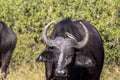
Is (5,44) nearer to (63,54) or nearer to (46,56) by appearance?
(46,56)

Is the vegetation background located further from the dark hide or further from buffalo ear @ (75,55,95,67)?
buffalo ear @ (75,55,95,67)

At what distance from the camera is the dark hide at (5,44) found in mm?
10703

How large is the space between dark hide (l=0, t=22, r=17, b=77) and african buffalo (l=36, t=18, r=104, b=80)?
Result: 9.32 ft

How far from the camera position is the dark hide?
10.7m

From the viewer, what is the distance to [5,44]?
35.7 feet

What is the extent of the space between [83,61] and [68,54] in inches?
15.0

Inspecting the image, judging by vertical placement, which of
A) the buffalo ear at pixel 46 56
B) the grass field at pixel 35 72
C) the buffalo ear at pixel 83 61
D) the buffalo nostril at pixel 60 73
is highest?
the buffalo ear at pixel 46 56

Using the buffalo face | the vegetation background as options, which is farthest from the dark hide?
the buffalo face

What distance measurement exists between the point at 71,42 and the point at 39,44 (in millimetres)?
4676

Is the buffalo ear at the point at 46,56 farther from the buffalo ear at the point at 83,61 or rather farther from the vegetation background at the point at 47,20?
the vegetation background at the point at 47,20

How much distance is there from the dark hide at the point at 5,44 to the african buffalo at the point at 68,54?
2.84m

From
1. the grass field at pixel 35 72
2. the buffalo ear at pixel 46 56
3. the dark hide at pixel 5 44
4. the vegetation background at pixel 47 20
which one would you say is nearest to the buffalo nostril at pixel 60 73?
the buffalo ear at pixel 46 56

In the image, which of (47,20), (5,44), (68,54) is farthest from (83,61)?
(47,20)

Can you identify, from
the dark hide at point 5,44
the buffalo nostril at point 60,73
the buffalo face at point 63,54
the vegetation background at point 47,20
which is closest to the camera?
the buffalo nostril at point 60,73
